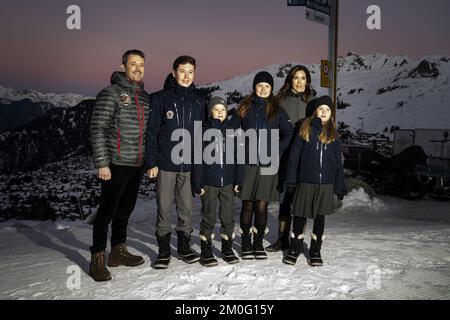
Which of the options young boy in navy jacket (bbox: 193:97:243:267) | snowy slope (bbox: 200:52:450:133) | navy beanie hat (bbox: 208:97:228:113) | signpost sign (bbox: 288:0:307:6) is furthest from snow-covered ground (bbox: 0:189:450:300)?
snowy slope (bbox: 200:52:450:133)

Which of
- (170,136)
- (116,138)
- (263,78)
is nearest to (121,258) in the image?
(116,138)

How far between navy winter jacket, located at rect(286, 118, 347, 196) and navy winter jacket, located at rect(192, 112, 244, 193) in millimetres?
564

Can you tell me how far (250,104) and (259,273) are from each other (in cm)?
176

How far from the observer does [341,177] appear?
357 cm

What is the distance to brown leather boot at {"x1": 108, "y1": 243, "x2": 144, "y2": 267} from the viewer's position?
11.5 ft

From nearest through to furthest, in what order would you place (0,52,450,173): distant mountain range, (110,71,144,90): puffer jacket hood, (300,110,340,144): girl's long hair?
(110,71,144,90): puffer jacket hood < (300,110,340,144): girl's long hair < (0,52,450,173): distant mountain range

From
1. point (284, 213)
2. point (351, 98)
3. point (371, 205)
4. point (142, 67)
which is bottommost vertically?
point (371, 205)

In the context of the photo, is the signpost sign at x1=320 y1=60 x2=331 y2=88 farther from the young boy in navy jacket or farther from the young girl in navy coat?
the young boy in navy jacket

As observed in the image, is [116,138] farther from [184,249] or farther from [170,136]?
[184,249]

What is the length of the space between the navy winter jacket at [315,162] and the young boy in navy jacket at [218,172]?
58 cm

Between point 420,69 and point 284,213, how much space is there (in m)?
118

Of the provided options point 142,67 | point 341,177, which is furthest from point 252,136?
point 142,67

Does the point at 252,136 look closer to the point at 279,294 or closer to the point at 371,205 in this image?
the point at 279,294

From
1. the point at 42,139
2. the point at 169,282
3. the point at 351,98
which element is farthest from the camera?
the point at 42,139
